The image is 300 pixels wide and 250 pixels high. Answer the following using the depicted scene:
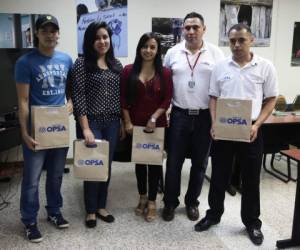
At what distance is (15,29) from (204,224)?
8.95ft

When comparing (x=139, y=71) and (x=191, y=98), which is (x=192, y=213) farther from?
(x=139, y=71)

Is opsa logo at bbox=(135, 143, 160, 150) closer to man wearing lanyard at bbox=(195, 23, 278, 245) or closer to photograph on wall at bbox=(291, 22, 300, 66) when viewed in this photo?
man wearing lanyard at bbox=(195, 23, 278, 245)

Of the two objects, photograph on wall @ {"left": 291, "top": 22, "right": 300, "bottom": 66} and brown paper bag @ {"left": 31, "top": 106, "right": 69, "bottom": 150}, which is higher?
photograph on wall @ {"left": 291, "top": 22, "right": 300, "bottom": 66}

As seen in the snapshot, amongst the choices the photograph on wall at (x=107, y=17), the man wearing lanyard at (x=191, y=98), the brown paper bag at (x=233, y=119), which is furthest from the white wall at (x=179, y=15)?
the brown paper bag at (x=233, y=119)

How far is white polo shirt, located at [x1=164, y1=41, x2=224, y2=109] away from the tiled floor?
946 millimetres

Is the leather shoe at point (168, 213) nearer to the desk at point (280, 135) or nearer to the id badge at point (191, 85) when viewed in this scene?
the id badge at point (191, 85)

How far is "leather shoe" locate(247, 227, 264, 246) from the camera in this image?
236 cm

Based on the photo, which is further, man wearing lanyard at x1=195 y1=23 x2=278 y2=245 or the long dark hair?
the long dark hair

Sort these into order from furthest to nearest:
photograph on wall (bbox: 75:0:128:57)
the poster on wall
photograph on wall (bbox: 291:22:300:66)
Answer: photograph on wall (bbox: 291:22:300:66)
photograph on wall (bbox: 75:0:128:57)
the poster on wall

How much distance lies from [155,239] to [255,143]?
980mm

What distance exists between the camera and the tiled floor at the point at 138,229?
2.34 m

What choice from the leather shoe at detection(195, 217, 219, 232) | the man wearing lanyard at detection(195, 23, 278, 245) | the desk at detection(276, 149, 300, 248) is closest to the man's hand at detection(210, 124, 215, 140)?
the man wearing lanyard at detection(195, 23, 278, 245)

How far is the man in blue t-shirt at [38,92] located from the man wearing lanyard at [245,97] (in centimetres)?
105

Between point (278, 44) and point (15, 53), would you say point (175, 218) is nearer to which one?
point (15, 53)
